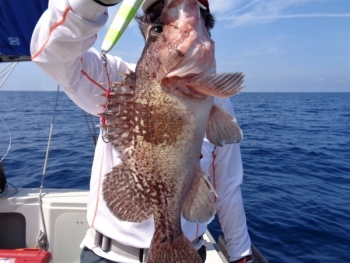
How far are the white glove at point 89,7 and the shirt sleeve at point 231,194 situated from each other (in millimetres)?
1290

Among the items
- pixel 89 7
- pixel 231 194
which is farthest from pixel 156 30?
pixel 231 194

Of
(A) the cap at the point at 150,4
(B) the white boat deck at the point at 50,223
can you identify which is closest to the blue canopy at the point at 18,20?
(B) the white boat deck at the point at 50,223

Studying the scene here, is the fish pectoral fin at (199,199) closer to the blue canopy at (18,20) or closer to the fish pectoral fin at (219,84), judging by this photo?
the fish pectoral fin at (219,84)

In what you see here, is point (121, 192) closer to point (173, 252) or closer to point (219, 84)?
point (173, 252)

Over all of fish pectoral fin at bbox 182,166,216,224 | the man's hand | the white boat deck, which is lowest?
the white boat deck

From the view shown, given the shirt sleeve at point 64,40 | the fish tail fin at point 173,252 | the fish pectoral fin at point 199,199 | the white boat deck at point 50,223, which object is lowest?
the white boat deck at point 50,223

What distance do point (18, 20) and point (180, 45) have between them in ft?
10.8

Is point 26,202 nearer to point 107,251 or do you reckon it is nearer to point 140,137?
point 107,251

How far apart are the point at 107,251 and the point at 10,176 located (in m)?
6.81

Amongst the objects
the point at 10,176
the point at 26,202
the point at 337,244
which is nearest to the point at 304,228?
the point at 337,244

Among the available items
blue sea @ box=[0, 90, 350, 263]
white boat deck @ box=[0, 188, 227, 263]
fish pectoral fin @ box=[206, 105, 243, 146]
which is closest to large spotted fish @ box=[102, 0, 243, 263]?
fish pectoral fin @ box=[206, 105, 243, 146]

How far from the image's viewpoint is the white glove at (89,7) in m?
1.22

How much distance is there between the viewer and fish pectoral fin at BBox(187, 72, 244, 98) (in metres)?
1.25

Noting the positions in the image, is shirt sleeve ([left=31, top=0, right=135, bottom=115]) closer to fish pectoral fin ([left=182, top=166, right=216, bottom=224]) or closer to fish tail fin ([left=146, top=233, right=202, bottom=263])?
fish pectoral fin ([left=182, top=166, right=216, bottom=224])
